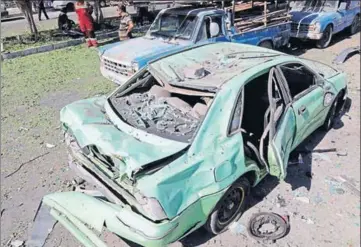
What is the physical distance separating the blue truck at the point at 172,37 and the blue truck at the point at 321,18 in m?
2.13

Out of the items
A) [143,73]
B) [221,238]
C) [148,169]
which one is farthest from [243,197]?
[143,73]

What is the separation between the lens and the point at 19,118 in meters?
6.68

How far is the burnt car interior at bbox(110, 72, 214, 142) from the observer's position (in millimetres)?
A: 3672

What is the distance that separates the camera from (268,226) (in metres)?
3.92

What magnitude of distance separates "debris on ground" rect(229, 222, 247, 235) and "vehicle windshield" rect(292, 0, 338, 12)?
31.6ft

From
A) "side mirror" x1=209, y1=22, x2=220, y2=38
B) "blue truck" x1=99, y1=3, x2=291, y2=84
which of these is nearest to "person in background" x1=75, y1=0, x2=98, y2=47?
"blue truck" x1=99, y1=3, x2=291, y2=84

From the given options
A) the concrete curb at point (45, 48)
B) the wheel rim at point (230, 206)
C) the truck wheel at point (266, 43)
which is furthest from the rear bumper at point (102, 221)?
the concrete curb at point (45, 48)

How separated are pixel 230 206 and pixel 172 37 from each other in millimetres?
5207

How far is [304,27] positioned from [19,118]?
8437 millimetres

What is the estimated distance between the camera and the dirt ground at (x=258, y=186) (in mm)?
3771

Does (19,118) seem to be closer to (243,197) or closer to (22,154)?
(22,154)

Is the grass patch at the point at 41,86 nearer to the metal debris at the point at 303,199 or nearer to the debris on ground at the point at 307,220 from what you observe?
the metal debris at the point at 303,199

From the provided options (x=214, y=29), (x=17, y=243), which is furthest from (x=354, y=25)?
(x=17, y=243)

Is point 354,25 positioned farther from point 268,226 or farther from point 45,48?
point 268,226
